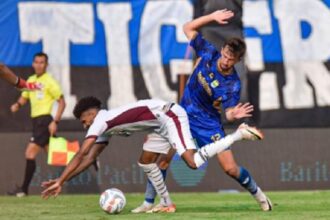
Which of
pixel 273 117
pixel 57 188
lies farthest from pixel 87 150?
pixel 273 117

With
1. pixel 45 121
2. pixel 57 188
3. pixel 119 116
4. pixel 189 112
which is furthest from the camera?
pixel 45 121

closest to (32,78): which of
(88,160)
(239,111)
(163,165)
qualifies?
(163,165)

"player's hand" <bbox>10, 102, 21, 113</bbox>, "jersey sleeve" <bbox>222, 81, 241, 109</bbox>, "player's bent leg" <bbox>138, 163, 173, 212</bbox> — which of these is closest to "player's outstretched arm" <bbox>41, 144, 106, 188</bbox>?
"player's bent leg" <bbox>138, 163, 173, 212</bbox>

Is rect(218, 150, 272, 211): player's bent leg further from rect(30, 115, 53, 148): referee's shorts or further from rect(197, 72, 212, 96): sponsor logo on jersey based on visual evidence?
rect(30, 115, 53, 148): referee's shorts

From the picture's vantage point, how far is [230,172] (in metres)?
12.7

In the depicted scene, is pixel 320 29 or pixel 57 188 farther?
pixel 320 29

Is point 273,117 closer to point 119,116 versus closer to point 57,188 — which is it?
point 119,116

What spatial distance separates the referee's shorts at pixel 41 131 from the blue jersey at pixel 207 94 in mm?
4803

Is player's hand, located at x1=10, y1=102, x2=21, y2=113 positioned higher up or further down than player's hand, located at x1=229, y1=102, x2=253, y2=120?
further down

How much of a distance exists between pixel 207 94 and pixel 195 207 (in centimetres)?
174

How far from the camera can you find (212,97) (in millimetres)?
12891

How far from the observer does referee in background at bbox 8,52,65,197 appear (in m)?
17.2

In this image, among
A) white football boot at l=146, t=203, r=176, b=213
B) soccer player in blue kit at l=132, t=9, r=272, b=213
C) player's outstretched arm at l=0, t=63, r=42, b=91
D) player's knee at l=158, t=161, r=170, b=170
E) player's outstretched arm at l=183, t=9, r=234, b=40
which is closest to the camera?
player's outstretched arm at l=183, t=9, r=234, b=40

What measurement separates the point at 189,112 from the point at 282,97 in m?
5.42
